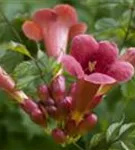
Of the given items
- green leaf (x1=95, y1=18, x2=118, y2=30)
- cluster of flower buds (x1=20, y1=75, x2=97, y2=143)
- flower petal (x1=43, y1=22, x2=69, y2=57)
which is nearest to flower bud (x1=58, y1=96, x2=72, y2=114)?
cluster of flower buds (x1=20, y1=75, x2=97, y2=143)

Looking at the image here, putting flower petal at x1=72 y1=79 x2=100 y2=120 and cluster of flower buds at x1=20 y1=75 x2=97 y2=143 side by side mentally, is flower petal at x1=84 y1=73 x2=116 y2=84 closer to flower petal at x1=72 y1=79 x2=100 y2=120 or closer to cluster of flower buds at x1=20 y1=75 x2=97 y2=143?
flower petal at x1=72 y1=79 x2=100 y2=120

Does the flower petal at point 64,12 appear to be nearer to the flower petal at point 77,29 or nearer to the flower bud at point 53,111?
the flower petal at point 77,29

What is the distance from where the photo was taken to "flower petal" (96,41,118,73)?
1.53 meters

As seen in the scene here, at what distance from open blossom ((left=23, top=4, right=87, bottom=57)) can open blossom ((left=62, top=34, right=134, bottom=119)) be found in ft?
0.76

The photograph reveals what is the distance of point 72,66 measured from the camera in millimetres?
1438

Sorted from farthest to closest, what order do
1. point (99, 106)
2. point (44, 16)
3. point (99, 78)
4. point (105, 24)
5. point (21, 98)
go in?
1. point (99, 106)
2. point (105, 24)
3. point (44, 16)
4. point (21, 98)
5. point (99, 78)

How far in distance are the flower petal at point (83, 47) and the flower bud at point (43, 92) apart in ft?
0.43

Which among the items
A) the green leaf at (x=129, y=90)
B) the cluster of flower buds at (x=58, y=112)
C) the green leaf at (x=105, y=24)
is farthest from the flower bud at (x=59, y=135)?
the green leaf at (x=105, y=24)

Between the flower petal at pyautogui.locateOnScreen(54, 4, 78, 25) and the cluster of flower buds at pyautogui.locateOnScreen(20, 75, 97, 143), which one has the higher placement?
Result: the flower petal at pyautogui.locateOnScreen(54, 4, 78, 25)

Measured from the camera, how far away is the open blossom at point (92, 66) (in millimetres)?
1465

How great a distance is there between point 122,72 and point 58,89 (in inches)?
8.1

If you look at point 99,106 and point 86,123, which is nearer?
point 86,123

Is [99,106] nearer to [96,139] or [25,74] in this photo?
[96,139]

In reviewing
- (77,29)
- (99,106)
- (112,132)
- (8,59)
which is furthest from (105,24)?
(112,132)
